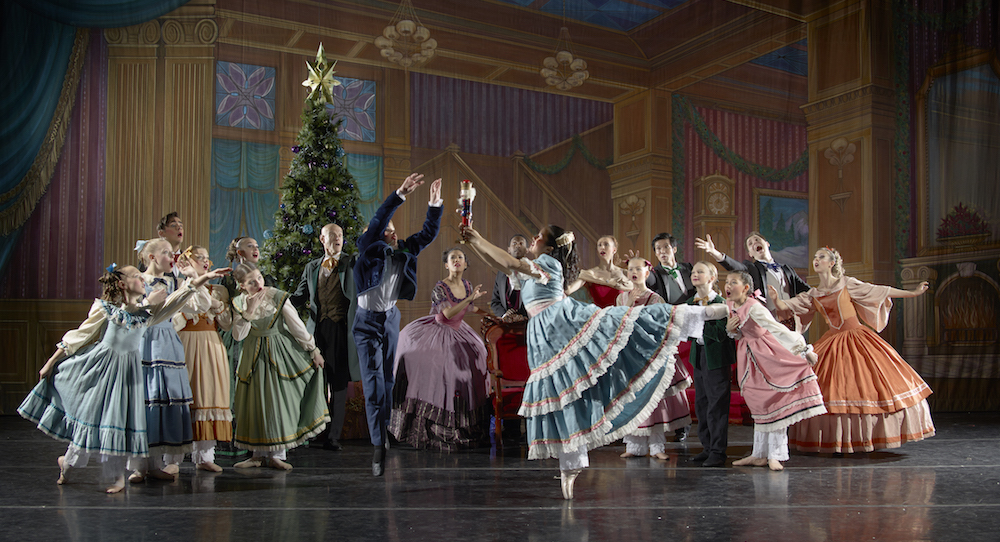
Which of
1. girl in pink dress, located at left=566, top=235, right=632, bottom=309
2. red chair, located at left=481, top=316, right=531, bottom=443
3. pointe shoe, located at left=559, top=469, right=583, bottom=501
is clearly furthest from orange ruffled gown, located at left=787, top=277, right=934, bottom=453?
pointe shoe, located at left=559, top=469, right=583, bottom=501

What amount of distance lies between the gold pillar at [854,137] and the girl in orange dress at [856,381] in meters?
3.15

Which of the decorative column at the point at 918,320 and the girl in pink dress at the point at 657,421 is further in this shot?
the decorative column at the point at 918,320

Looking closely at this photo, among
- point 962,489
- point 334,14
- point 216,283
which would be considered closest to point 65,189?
point 334,14

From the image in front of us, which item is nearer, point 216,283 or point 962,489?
point 962,489

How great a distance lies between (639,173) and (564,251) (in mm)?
4755

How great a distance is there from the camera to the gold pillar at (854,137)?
7383mm

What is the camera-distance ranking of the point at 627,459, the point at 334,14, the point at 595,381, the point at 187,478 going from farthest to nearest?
the point at 334,14 < the point at 627,459 < the point at 187,478 < the point at 595,381

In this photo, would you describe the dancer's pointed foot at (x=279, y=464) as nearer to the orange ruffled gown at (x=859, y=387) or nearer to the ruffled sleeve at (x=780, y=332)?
the ruffled sleeve at (x=780, y=332)

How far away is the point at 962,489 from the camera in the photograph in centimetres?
335

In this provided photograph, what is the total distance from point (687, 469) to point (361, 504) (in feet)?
5.77

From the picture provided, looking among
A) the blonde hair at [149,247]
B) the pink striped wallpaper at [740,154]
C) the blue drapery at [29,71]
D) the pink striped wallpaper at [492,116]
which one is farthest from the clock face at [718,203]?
the blue drapery at [29,71]

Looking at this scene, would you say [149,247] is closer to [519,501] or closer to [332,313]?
[332,313]

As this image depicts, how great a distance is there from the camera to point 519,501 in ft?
10.3

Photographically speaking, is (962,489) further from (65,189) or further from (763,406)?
(65,189)
